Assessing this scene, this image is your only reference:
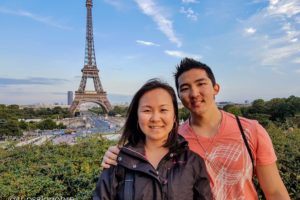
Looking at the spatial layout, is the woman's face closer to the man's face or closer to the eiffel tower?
the man's face

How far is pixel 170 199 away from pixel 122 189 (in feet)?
0.77

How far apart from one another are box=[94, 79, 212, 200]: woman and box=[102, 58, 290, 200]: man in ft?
0.37

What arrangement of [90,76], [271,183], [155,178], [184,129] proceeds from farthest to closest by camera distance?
[90,76] → [184,129] → [271,183] → [155,178]

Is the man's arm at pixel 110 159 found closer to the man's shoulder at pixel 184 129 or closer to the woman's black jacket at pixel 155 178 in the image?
the woman's black jacket at pixel 155 178

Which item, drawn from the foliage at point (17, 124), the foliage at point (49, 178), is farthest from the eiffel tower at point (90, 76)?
the foliage at point (49, 178)

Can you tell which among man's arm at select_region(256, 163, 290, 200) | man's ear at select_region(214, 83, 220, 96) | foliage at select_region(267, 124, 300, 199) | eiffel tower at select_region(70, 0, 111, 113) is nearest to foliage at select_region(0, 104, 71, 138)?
eiffel tower at select_region(70, 0, 111, 113)

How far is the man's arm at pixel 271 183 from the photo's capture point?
169cm

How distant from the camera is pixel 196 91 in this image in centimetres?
181

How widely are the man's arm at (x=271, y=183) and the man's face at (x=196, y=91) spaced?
46 centimetres

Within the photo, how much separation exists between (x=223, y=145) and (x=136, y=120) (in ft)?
1.69

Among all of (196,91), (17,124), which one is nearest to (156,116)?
(196,91)

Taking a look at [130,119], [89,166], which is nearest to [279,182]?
[130,119]

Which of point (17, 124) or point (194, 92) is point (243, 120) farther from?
point (17, 124)

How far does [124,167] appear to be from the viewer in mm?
1540
